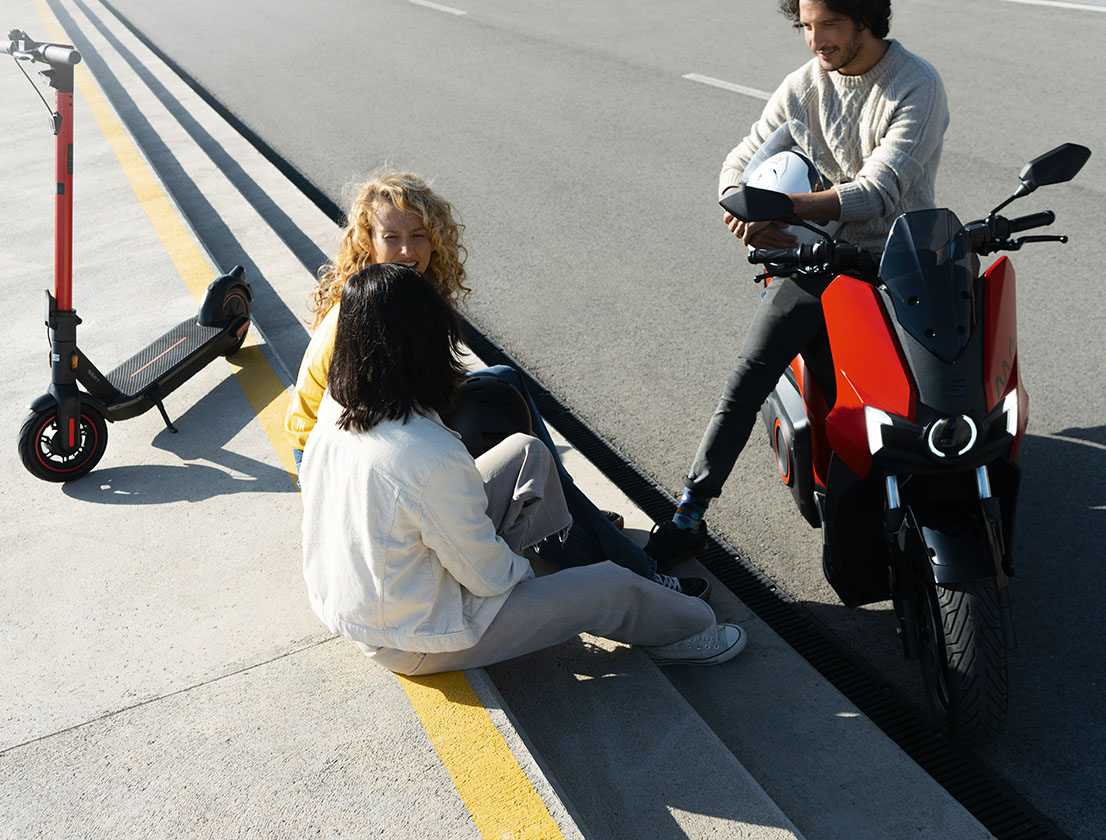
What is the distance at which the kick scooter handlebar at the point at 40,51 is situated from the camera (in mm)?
4082

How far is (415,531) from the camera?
104 inches

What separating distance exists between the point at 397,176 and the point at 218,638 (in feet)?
5.31

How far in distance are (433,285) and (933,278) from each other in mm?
1457

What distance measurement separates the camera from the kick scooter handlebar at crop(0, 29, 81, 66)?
4082mm

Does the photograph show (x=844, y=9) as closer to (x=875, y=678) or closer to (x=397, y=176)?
(x=397, y=176)

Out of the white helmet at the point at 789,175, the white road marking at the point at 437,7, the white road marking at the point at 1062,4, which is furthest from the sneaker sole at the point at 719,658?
the white road marking at the point at 437,7

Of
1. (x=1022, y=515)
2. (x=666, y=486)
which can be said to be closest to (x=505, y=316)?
(x=666, y=486)

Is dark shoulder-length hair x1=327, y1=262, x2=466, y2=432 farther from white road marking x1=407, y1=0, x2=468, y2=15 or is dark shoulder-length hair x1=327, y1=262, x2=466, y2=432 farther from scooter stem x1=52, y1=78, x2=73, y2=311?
Answer: white road marking x1=407, y1=0, x2=468, y2=15

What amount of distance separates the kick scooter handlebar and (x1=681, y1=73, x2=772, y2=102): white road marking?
624cm

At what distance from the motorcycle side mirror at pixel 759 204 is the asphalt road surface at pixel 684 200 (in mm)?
1355

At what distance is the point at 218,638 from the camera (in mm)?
3281

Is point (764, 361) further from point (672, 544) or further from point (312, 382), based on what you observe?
point (312, 382)

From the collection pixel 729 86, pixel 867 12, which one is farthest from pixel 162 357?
pixel 729 86

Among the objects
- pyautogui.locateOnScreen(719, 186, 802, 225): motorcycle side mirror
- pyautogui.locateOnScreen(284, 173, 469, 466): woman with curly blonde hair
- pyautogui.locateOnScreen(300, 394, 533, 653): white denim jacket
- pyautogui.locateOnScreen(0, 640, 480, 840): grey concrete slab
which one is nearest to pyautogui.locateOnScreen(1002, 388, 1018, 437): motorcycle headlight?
pyautogui.locateOnScreen(719, 186, 802, 225): motorcycle side mirror
